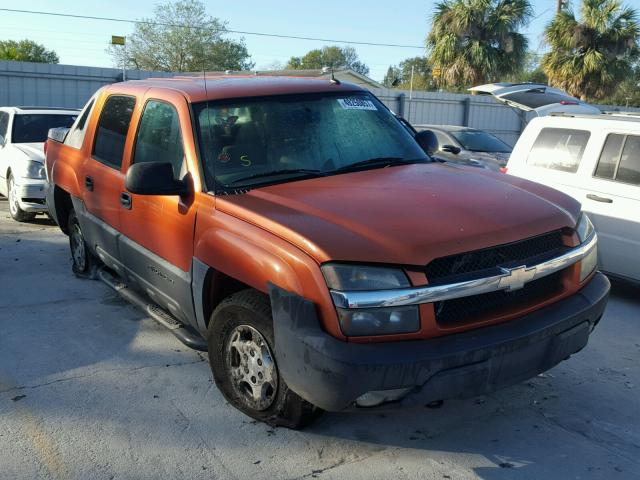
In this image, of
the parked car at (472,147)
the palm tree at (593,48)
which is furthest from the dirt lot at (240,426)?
the palm tree at (593,48)

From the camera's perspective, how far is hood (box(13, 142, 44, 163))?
8.77 metres

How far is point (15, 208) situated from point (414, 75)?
2535 inches

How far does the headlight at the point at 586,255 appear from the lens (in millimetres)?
3613

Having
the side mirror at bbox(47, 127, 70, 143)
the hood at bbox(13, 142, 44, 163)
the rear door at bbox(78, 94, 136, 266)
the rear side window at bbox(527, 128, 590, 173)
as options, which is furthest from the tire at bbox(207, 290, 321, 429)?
the hood at bbox(13, 142, 44, 163)

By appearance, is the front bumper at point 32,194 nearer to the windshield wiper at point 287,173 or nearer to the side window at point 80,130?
the side window at point 80,130

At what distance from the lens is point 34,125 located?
32.5 feet

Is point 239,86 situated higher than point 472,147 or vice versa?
point 239,86

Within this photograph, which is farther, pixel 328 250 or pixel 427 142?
pixel 427 142

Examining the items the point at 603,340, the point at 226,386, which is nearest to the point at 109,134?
the point at 226,386

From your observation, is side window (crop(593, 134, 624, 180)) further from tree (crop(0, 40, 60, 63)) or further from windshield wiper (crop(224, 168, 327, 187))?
tree (crop(0, 40, 60, 63))

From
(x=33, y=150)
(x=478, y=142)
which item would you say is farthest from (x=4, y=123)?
(x=478, y=142)

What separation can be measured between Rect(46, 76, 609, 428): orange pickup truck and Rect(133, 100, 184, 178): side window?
0.02 metres

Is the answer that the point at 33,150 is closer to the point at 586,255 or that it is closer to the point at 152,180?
the point at 152,180

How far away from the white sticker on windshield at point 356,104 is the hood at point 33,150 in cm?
581
